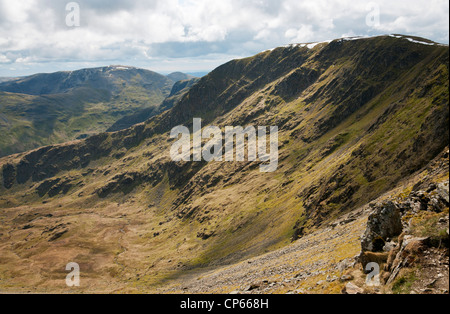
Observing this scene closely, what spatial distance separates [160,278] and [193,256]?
29.4m

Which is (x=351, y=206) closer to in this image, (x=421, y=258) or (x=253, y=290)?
(x=253, y=290)

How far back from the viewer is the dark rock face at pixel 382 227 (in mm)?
33750

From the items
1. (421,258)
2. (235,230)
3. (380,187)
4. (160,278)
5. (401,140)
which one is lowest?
(160,278)

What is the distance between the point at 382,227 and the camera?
34.4 m

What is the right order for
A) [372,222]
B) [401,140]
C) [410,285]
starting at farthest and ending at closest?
[401,140]
[372,222]
[410,285]

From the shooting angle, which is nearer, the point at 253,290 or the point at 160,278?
the point at 253,290

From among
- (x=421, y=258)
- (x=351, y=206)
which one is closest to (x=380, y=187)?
(x=351, y=206)

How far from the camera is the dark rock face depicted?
3375cm

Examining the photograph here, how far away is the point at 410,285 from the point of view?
23.2m

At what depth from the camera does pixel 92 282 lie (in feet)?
568

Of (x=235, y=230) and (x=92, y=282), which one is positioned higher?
(x=235, y=230)
